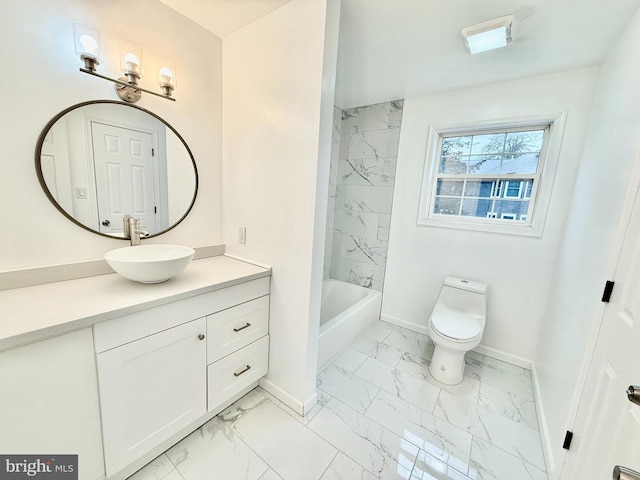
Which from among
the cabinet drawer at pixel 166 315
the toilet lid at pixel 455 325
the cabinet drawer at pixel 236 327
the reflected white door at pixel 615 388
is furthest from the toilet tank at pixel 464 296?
the cabinet drawer at pixel 166 315

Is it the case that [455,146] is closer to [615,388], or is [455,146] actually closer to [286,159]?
[286,159]

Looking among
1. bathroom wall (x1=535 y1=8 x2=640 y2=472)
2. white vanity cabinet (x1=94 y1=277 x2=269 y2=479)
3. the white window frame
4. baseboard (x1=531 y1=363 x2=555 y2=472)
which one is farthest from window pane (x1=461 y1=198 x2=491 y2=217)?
white vanity cabinet (x1=94 y1=277 x2=269 y2=479)

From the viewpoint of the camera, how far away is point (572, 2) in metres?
1.24

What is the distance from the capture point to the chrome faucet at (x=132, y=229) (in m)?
1.45

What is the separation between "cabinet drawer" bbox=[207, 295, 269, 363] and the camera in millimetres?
1361

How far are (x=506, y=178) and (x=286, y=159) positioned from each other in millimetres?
1926

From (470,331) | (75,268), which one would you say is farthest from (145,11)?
(470,331)

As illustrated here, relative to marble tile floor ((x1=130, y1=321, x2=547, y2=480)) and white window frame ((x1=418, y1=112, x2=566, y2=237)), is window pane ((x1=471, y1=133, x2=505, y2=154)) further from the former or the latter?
marble tile floor ((x1=130, y1=321, x2=547, y2=480))

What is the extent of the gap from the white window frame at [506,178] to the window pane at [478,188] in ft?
0.47

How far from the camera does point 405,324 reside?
2680 millimetres

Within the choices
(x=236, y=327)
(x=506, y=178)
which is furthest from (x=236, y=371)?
(x=506, y=178)

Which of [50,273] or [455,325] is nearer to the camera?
[50,273]

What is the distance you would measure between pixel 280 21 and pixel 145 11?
0.75m

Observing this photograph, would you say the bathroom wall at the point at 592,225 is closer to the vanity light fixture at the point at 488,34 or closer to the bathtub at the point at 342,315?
the vanity light fixture at the point at 488,34
